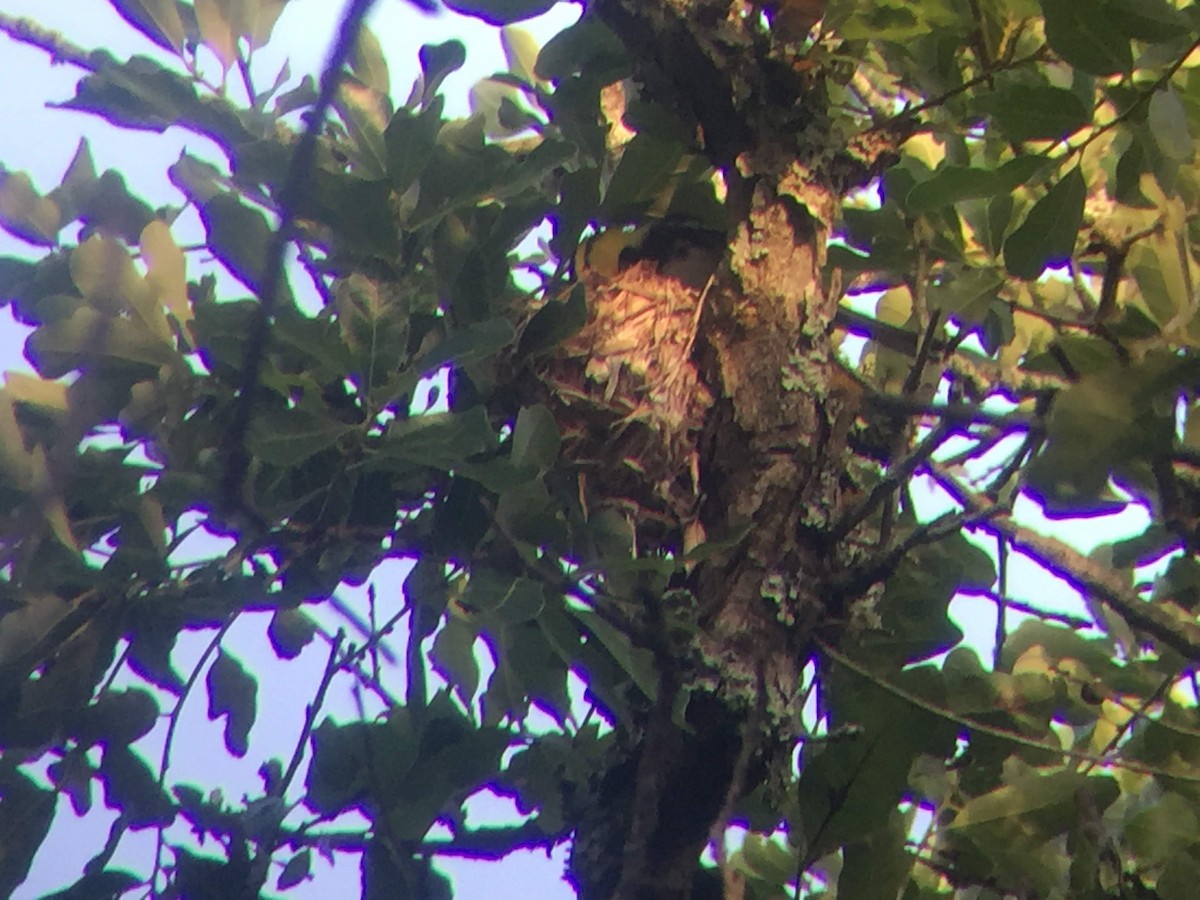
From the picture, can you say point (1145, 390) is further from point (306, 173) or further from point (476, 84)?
point (476, 84)

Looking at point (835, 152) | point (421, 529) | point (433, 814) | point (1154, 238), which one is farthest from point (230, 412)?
point (1154, 238)

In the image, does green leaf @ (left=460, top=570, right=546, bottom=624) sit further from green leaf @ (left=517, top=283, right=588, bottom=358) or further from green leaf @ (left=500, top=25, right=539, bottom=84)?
green leaf @ (left=500, top=25, right=539, bottom=84)

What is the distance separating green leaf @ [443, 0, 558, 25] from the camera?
0.56 m

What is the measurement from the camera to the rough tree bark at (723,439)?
53 centimetres

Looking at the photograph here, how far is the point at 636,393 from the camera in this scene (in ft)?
2.08

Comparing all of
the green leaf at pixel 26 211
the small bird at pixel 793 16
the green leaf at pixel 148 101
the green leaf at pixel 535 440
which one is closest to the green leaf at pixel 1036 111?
the small bird at pixel 793 16

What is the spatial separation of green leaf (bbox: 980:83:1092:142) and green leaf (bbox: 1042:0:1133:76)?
0.05 ft

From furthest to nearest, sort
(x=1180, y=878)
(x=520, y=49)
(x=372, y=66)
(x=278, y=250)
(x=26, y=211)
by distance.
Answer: (x=520, y=49)
(x=372, y=66)
(x=26, y=211)
(x=1180, y=878)
(x=278, y=250)

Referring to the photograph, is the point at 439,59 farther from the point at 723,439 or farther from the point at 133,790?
the point at 133,790

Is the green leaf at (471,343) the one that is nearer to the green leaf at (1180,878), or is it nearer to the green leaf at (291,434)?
the green leaf at (291,434)

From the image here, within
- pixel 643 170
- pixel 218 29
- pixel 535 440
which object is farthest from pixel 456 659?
pixel 218 29

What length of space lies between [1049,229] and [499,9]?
0.29 meters

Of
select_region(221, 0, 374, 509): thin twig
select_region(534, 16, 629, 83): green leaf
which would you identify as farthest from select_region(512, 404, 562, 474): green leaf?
select_region(534, 16, 629, 83): green leaf

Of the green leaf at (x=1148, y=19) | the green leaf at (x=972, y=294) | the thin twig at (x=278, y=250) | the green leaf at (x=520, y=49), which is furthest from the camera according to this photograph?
the green leaf at (x=520, y=49)
